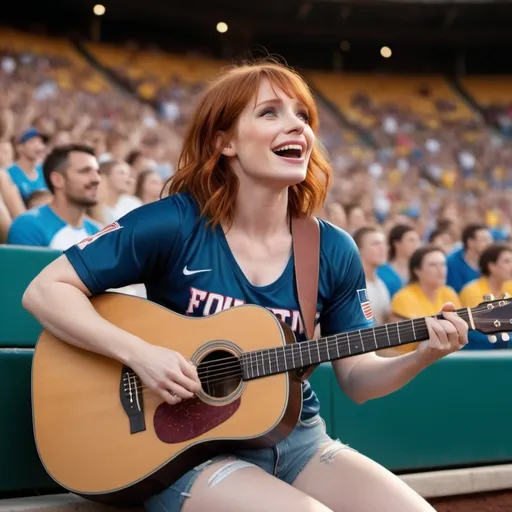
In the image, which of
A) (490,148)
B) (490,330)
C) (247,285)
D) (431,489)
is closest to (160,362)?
(247,285)

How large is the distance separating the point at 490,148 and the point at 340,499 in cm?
1581

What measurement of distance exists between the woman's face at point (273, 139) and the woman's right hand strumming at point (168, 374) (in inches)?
23.9

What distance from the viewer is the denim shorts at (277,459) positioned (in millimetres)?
2033

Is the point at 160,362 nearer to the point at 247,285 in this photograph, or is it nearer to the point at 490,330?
the point at 247,285

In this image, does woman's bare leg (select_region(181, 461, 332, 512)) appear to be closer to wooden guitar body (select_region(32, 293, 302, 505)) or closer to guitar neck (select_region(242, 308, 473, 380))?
wooden guitar body (select_region(32, 293, 302, 505))

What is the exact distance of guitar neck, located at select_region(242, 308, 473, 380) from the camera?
79.7 inches

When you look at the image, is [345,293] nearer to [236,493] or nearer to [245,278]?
[245,278]

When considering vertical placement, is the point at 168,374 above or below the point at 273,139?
below

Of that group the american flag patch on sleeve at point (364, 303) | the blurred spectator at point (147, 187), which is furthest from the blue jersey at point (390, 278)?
the american flag patch on sleeve at point (364, 303)

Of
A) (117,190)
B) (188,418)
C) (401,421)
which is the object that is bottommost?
(401,421)

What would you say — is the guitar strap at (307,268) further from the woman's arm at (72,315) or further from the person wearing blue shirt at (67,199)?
the person wearing blue shirt at (67,199)

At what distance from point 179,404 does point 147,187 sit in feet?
14.0

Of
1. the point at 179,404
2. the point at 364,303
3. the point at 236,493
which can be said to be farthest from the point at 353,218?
the point at 236,493

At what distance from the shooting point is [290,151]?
233 cm
